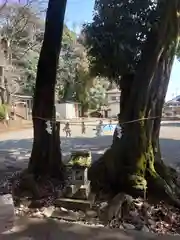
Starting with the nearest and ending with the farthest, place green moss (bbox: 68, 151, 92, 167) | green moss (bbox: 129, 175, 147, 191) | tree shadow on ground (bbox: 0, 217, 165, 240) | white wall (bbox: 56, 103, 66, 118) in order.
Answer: tree shadow on ground (bbox: 0, 217, 165, 240), green moss (bbox: 68, 151, 92, 167), green moss (bbox: 129, 175, 147, 191), white wall (bbox: 56, 103, 66, 118)

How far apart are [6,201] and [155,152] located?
2.47m

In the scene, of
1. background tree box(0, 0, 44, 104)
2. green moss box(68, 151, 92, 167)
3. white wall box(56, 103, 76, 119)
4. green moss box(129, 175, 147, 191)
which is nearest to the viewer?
green moss box(68, 151, 92, 167)

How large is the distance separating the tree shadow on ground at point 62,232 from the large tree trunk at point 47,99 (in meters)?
1.72

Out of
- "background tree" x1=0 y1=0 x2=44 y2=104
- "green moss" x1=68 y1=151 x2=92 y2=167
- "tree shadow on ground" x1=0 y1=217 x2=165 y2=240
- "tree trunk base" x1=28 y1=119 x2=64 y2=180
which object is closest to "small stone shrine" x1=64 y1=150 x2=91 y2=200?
"green moss" x1=68 y1=151 x2=92 y2=167

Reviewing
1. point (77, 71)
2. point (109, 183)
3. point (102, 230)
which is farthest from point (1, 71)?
point (102, 230)

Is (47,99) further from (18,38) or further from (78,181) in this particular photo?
(18,38)

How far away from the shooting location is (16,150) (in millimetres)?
9531

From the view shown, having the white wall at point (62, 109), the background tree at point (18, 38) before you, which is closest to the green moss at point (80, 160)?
the background tree at point (18, 38)

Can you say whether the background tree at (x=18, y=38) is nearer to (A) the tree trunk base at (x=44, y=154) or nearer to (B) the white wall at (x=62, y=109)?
(B) the white wall at (x=62, y=109)

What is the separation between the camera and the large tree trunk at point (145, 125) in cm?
422

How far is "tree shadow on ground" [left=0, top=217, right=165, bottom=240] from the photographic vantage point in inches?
117

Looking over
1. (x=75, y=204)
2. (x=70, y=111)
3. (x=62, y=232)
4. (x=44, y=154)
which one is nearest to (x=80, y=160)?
(x=75, y=204)

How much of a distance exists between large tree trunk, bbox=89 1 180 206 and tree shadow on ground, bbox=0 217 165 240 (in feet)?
3.67

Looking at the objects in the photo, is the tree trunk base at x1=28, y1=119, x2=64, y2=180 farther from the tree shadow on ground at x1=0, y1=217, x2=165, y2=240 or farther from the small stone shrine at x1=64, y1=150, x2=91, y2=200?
the tree shadow on ground at x1=0, y1=217, x2=165, y2=240
